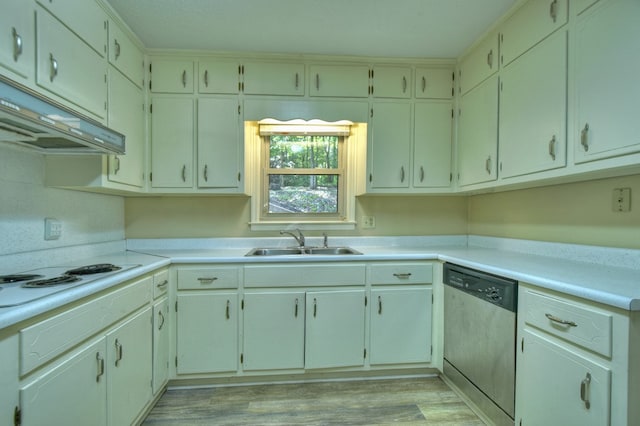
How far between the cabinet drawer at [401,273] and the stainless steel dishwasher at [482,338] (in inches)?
5.5

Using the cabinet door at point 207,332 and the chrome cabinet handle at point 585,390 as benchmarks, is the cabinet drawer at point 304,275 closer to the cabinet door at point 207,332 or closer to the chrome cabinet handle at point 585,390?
the cabinet door at point 207,332

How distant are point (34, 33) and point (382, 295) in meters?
2.34

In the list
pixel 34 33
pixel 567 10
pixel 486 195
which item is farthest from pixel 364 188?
pixel 34 33

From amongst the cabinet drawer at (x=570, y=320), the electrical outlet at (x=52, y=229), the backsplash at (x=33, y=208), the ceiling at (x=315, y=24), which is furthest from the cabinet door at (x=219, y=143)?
the cabinet drawer at (x=570, y=320)

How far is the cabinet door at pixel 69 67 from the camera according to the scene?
131 cm

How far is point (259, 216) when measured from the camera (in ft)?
8.82

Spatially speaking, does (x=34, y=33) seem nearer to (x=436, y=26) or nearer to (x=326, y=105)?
(x=326, y=105)

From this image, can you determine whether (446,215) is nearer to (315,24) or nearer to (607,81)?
(607,81)

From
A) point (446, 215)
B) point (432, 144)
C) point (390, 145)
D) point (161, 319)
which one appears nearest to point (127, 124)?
point (161, 319)

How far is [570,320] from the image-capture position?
3.85 feet

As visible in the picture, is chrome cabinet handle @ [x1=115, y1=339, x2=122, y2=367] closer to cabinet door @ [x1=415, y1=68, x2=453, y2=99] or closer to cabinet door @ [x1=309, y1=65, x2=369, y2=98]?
cabinet door @ [x1=309, y1=65, x2=369, y2=98]

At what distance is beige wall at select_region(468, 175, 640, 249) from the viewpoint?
153 centimetres

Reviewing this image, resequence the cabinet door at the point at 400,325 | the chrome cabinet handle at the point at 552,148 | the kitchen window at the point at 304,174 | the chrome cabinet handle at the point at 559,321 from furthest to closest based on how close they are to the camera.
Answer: the kitchen window at the point at 304,174, the cabinet door at the point at 400,325, the chrome cabinet handle at the point at 552,148, the chrome cabinet handle at the point at 559,321

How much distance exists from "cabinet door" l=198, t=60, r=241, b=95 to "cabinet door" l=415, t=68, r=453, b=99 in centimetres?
147
